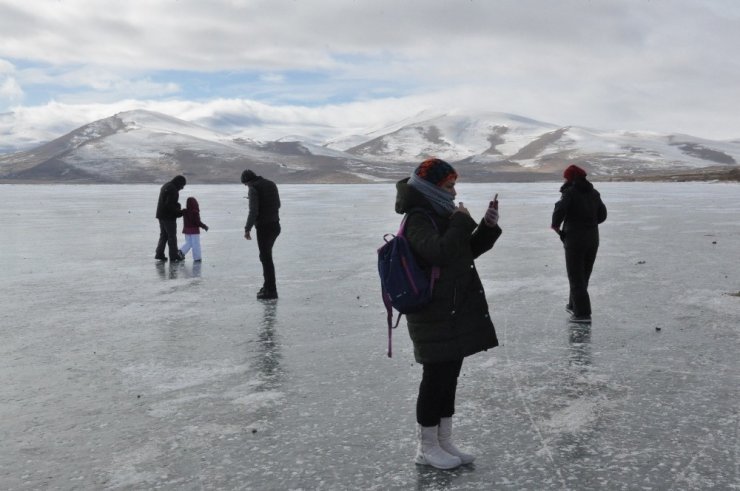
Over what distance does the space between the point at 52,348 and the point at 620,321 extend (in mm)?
6299

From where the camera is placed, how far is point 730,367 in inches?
248

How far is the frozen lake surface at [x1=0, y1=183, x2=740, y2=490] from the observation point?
425 cm

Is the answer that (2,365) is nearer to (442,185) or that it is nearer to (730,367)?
(442,185)

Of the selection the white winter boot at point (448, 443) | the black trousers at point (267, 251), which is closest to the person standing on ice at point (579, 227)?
the black trousers at point (267, 251)

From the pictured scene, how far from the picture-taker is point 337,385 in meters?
5.93

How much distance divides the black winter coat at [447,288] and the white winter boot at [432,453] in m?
0.50

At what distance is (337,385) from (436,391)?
6.10 ft

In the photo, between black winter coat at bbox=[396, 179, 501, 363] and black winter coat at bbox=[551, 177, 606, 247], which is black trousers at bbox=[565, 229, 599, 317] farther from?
black winter coat at bbox=[396, 179, 501, 363]

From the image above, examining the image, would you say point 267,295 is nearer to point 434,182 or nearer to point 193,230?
point 193,230

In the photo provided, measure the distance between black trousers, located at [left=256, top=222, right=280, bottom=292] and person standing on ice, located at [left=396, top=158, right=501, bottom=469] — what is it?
19.1ft

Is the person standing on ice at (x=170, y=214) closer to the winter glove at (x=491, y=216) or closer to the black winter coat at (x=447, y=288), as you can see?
the black winter coat at (x=447, y=288)

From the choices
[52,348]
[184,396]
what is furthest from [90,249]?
[184,396]

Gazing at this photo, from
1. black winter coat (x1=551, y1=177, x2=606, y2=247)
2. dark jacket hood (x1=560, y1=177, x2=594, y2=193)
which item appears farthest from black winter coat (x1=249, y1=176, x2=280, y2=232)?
dark jacket hood (x1=560, y1=177, x2=594, y2=193)

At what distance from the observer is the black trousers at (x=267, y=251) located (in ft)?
32.0
